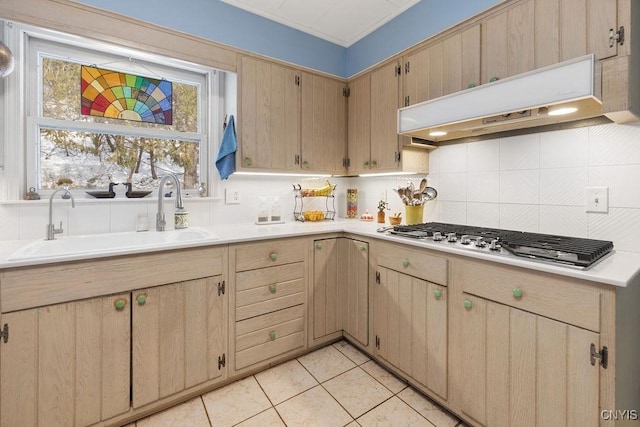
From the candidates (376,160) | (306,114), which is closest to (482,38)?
(376,160)

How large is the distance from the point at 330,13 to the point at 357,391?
276 cm

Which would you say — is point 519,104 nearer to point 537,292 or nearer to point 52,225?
point 537,292

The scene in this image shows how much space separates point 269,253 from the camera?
6.23 ft

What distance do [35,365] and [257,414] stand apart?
1023 millimetres

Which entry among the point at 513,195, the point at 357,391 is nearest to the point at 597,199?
the point at 513,195

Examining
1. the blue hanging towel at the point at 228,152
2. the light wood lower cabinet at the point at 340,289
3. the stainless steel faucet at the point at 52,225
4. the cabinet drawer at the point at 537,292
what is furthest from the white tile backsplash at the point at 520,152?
the stainless steel faucet at the point at 52,225

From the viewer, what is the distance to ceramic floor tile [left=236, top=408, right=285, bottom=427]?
1.49 meters

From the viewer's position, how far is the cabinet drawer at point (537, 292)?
1045 mm

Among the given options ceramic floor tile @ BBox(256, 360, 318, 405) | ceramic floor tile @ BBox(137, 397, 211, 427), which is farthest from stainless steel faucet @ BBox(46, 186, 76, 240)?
ceramic floor tile @ BBox(256, 360, 318, 405)

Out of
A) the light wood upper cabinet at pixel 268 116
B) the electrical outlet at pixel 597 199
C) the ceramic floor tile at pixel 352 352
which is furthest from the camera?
the light wood upper cabinet at pixel 268 116

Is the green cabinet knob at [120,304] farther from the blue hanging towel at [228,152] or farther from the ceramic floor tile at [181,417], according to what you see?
the blue hanging towel at [228,152]

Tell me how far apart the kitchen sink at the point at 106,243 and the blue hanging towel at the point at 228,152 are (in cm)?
47

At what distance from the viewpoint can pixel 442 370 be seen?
5.07 ft

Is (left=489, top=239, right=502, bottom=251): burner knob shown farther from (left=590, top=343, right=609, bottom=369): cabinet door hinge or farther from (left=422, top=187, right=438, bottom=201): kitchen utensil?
(left=422, top=187, right=438, bottom=201): kitchen utensil
